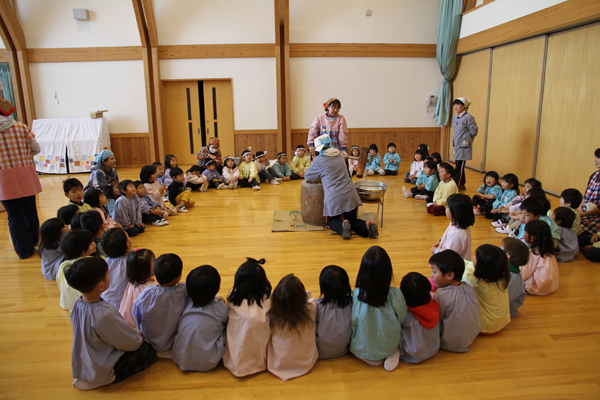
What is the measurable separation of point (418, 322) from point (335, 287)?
0.53 m

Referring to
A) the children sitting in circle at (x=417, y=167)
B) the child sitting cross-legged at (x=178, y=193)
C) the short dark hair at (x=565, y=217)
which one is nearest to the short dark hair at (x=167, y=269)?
the short dark hair at (x=565, y=217)

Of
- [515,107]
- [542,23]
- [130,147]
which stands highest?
[542,23]

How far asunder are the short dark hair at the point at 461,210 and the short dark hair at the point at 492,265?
58 cm

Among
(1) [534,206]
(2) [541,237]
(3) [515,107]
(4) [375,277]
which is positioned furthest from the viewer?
(3) [515,107]

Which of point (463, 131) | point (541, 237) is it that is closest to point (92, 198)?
point (541, 237)

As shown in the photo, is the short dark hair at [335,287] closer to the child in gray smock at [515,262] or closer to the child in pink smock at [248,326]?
the child in pink smock at [248,326]

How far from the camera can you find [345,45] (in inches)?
360

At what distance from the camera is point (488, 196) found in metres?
5.20

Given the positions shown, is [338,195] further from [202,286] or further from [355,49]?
[355,49]

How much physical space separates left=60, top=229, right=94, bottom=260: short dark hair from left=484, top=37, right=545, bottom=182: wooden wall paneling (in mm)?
6487

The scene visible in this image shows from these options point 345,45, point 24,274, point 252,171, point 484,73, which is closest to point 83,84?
point 252,171

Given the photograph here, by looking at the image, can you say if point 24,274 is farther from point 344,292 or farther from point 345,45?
point 345,45

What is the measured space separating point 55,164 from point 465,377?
900cm

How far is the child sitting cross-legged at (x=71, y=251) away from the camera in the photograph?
2881 millimetres
